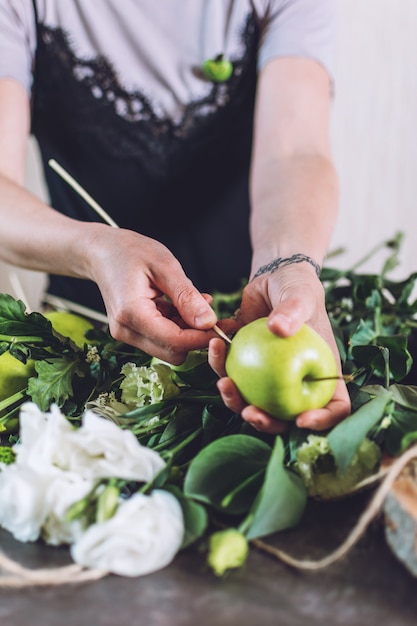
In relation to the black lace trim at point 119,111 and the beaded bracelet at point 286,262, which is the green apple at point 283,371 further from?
the black lace trim at point 119,111

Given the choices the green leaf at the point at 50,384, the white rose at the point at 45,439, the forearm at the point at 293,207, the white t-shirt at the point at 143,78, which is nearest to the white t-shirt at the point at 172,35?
the white t-shirt at the point at 143,78

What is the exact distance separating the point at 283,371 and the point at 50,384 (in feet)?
0.70

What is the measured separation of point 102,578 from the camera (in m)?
0.34

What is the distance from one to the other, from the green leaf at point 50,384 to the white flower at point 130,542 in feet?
0.57

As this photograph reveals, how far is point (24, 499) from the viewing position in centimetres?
35

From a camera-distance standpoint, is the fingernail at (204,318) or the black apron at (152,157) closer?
the fingernail at (204,318)

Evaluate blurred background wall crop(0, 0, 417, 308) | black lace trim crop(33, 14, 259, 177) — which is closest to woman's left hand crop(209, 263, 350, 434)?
black lace trim crop(33, 14, 259, 177)

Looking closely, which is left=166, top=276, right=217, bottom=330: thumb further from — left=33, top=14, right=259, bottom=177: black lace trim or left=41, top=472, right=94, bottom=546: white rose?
left=33, top=14, right=259, bottom=177: black lace trim

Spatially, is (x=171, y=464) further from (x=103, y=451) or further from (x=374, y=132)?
(x=374, y=132)

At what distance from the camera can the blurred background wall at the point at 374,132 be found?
1485 mm

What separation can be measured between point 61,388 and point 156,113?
50cm

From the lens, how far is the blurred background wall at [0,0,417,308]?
4.87ft

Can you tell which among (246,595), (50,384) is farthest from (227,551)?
(50,384)

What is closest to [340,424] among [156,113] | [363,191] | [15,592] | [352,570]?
[352,570]
